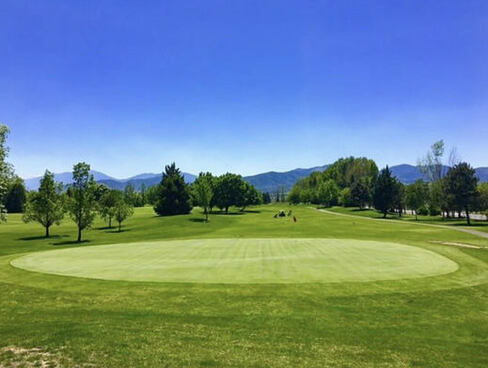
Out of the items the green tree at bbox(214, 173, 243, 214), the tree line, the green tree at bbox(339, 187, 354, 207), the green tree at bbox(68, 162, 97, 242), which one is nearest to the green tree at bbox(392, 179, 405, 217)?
the tree line

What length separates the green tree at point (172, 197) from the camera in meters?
87.0

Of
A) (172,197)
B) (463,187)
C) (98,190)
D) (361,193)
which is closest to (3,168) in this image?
(98,190)

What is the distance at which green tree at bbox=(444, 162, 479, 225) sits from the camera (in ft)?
214

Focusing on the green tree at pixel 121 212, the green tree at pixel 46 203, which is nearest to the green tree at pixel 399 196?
the green tree at pixel 121 212

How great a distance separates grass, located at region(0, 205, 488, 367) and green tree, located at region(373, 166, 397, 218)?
265 ft

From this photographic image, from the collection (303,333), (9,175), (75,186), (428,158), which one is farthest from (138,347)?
(428,158)

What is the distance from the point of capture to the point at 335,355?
343 inches

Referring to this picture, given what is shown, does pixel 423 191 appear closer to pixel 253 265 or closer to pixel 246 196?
pixel 246 196

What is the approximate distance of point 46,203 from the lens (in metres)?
49.2

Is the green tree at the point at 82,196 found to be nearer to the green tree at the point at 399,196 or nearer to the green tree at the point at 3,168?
the green tree at the point at 3,168

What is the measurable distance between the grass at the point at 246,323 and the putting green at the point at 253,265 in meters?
1.11

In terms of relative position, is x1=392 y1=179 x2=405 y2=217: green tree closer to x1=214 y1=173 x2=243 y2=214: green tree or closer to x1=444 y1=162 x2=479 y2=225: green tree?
x1=444 y1=162 x2=479 y2=225: green tree

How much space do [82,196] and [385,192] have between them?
81.1 m

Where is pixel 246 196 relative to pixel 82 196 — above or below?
above
